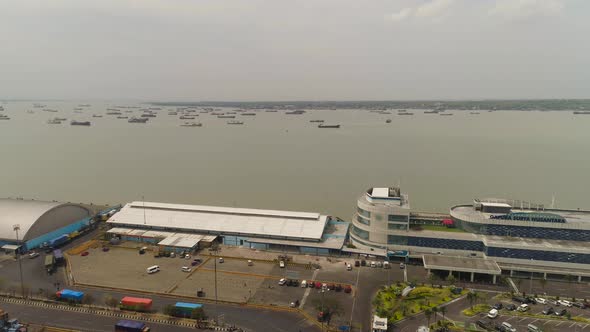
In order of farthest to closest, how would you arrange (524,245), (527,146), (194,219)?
1. (527,146)
2. (194,219)
3. (524,245)

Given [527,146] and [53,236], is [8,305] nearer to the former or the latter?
[53,236]

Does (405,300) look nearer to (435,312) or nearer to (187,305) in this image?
(435,312)

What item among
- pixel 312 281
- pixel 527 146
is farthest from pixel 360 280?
pixel 527 146

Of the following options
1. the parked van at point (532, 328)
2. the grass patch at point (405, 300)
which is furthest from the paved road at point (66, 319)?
the parked van at point (532, 328)

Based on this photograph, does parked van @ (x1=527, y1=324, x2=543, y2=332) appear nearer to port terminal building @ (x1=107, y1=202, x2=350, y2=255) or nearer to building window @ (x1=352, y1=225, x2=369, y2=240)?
building window @ (x1=352, y1=225, x2=369, y2=240)

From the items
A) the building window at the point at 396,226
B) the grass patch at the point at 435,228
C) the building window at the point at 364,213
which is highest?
the building window at the point at 364,213

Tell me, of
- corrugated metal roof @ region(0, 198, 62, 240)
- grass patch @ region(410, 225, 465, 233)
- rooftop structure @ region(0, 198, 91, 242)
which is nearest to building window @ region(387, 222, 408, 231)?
grass patch @ region(410, 225, 465, 233)

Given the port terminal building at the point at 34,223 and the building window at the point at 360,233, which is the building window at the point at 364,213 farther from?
the port terminal building at the point at 34,223
